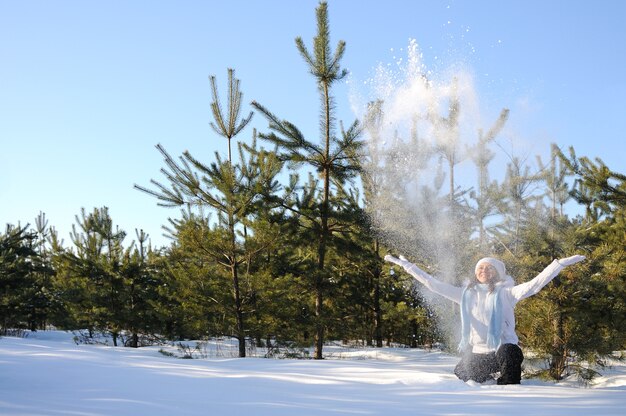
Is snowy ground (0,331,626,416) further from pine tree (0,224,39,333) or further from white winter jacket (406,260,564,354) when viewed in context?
pine tree (0,224,39,333)

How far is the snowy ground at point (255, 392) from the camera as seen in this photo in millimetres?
4238

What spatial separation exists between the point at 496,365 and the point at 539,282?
1.10 metres

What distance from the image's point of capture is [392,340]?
2102 cm

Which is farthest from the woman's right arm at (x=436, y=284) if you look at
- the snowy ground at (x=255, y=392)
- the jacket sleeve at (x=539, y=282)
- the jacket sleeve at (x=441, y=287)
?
the snowy ground at (x=255, y=392)

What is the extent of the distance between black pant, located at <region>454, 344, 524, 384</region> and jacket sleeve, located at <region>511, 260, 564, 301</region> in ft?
2.03

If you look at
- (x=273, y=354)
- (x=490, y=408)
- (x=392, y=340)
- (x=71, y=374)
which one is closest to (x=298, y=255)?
(x=273, y=354)

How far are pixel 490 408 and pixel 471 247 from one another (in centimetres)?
864

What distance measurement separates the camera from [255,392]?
505 centimetres

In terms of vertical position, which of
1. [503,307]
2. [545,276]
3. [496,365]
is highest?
[545,276]

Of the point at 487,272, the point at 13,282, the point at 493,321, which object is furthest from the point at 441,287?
Result: the point at 13,282

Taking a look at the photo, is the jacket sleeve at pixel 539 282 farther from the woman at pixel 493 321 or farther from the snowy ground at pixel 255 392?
the snowy ground at pixel 255 392

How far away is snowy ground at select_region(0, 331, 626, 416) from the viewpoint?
4238 millimetres

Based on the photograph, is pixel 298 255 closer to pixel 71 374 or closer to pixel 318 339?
pixel 318 339

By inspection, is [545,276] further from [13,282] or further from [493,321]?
[13,282]
